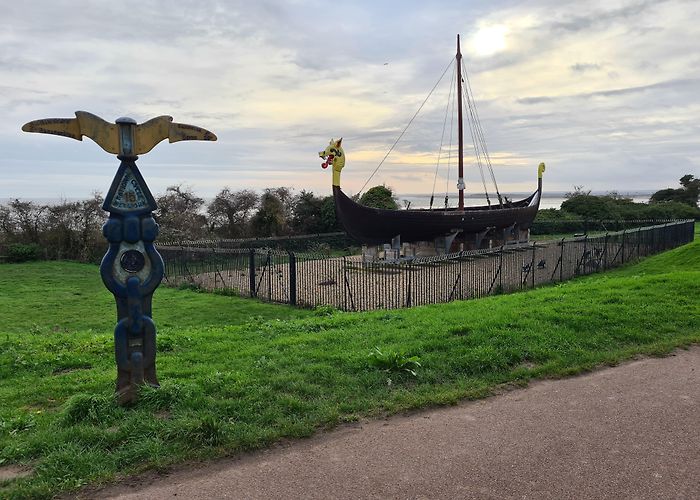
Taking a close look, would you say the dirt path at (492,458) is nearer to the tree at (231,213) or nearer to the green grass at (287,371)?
the green grass at (287,371)

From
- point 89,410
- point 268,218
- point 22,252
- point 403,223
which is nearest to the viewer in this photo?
point 89,410

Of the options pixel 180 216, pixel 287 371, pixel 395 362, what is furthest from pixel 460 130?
pixel 287 371

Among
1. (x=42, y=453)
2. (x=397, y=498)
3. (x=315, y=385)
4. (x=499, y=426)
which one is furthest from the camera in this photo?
(x=315, y=385)

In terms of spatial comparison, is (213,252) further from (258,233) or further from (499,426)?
(499,426)

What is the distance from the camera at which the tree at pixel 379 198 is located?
33.8 meters

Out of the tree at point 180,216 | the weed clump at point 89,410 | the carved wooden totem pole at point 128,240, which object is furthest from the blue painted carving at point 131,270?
the tree at point 180,216

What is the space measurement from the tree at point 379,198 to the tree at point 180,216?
10.8 metres

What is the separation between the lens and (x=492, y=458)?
365cm

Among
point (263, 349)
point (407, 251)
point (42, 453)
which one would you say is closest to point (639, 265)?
point (407, 251)

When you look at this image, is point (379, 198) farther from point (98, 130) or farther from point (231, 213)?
point (98, 130)

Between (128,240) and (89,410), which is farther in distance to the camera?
(128,240)

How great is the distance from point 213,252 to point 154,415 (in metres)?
14.1

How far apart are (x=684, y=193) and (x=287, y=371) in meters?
56.1

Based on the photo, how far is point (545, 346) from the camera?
19.9 feet
